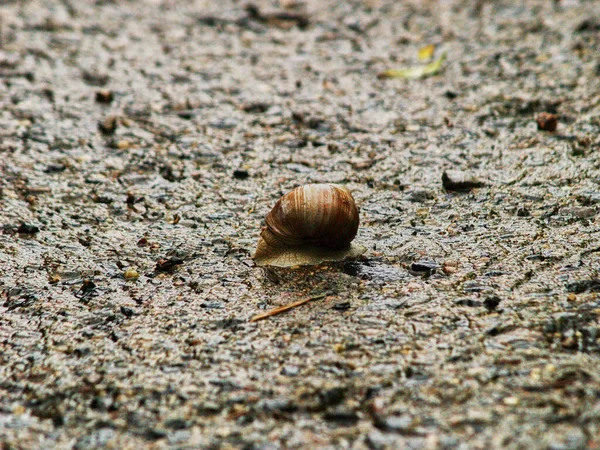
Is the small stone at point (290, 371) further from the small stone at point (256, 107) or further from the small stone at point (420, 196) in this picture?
the small stone at point (256, 107)

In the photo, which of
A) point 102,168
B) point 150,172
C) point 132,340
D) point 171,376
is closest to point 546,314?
point 171,376

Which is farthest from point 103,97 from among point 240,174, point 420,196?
point 420,196

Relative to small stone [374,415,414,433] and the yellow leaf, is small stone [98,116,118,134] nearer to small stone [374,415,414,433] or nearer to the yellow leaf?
the yellow leaf

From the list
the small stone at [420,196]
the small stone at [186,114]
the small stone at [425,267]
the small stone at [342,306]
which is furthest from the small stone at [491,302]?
the small stone at [186,114]

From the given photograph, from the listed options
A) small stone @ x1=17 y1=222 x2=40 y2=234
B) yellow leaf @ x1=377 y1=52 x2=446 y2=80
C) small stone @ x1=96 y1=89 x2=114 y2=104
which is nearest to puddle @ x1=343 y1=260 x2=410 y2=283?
small stone @ x1=17 y1=222 x2=40 y2=234

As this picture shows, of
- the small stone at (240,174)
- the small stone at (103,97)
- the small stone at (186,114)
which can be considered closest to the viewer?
the small stone at (240,174)

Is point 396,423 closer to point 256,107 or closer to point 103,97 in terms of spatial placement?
point 256,107
